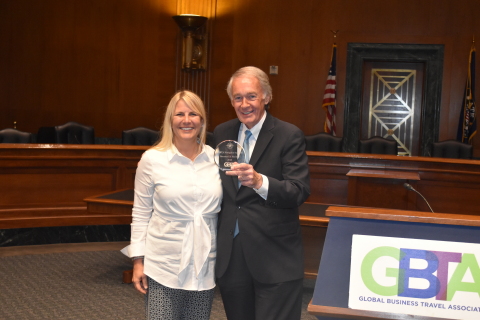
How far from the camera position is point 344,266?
5.86ft

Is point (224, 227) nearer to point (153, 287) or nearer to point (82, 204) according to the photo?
point (153, 287)

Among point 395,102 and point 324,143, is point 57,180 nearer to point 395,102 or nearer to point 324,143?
point 324,143

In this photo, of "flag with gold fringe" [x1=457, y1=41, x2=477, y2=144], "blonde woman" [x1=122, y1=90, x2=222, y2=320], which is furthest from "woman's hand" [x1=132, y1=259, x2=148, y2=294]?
"flag with gold fringe" [x1=457, y1=41, x2=477, y2=144]

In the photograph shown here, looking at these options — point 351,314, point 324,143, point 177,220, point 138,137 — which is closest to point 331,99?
point 324,143

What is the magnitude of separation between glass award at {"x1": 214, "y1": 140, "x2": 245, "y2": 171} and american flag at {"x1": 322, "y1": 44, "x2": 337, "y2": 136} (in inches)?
261

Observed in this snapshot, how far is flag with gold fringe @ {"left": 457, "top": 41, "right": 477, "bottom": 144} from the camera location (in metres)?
8.05

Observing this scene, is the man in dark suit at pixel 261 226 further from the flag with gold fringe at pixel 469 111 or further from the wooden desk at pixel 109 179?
the flag with gold fringe at pixel 469 111

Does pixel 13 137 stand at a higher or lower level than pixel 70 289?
higher

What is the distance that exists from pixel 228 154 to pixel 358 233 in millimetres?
527

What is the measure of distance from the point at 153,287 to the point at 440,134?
730 centimetres

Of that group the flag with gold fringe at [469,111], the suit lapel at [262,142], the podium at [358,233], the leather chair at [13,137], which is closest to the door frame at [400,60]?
the flag with gold fringe at [469,111]

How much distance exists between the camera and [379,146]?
6805 millimetres

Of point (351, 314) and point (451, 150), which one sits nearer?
point (351, 314)

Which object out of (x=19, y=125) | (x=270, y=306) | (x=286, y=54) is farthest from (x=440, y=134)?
(x=270, y=306)
